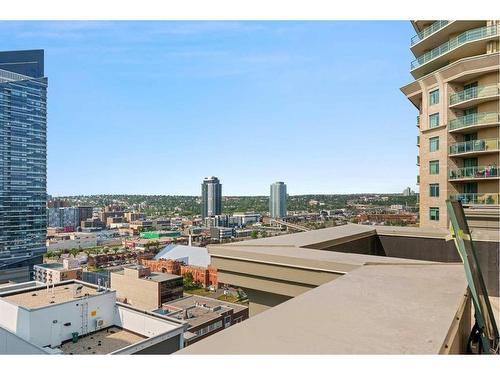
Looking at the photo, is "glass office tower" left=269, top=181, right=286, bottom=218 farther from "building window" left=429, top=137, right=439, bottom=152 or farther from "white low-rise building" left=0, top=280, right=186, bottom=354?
"white low-rise building" left=0, top=280, right=186, bottom=354

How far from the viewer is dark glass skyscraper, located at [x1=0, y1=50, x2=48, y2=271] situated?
2941 centimetres

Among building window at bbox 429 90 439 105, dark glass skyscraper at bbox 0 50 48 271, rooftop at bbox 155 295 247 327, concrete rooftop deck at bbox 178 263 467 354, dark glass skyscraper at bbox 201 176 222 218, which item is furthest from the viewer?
dark glass skyscraper at bbox 201 176 222 218

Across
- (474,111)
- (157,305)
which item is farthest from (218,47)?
(157,305)

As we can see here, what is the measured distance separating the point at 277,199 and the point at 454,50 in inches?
Answer: 844

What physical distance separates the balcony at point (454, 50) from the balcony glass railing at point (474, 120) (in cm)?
153

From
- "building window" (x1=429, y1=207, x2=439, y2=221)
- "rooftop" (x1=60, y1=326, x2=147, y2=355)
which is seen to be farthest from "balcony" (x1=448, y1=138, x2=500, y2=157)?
"rooftop" (x1=60, y1=326, x2=147, y2=355)

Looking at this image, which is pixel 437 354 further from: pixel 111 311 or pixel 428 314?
pixel 111 311

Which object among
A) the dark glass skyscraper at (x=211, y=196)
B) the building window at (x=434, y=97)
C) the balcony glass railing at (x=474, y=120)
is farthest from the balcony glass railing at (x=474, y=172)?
the dark glass skyscraper at (x=211, y=196)

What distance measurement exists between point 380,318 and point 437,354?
17 centimetres

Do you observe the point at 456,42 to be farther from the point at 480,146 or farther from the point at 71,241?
the point at 71,241

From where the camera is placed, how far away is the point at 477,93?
26.7 feet

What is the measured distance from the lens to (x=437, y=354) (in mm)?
780

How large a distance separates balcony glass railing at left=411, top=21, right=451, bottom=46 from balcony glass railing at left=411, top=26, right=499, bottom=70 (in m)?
0.42
